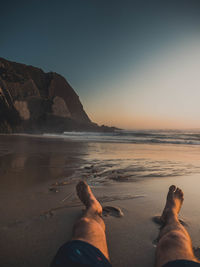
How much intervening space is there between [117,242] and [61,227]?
44 cm

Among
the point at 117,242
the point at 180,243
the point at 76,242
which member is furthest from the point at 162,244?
the point at 76,242

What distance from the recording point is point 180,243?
908 mm

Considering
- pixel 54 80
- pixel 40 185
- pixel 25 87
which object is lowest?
pixel 40 185

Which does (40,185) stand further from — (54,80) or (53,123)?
(54,80)

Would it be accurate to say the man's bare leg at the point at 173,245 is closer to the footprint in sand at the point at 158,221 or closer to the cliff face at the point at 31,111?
the footprint in sand at the point at 158,221

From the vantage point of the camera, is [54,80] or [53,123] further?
[54,80]

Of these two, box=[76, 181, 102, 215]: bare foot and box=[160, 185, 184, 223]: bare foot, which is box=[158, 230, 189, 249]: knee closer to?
box=[160, 185, 184, 223]: bare foot

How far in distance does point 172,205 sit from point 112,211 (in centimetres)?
55

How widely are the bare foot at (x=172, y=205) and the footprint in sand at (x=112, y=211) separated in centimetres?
36

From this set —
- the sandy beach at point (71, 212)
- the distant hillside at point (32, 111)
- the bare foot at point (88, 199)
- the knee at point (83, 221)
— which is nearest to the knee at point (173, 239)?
the sandy beach at point (71, 212)

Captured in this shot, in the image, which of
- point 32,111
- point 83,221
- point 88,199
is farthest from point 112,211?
point 32,111

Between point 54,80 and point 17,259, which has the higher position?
point 54,80

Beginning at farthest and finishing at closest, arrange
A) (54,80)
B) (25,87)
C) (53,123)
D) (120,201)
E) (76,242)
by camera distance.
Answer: (54,80), (25,87), (53,123), (120,201), (76,242)

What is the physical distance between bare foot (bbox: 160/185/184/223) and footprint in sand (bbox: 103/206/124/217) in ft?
1.19
